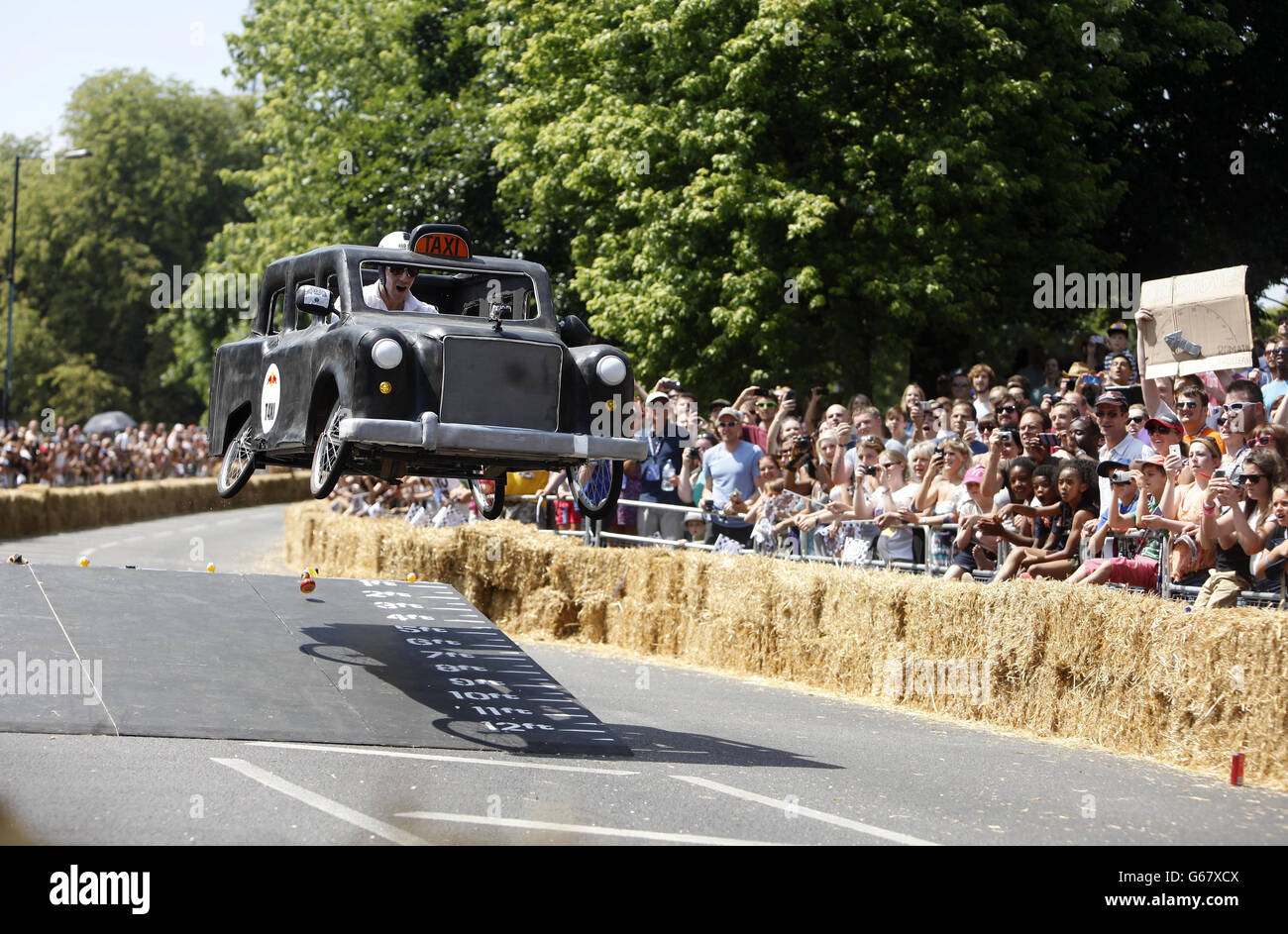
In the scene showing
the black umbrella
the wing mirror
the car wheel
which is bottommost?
the car wheel

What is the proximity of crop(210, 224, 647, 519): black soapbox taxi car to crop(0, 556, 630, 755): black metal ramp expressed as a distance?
1371mm

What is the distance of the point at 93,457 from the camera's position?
47.7 meters

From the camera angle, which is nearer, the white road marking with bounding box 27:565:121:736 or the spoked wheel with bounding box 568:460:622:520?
the white road marking with bounding box 27:565:121:736

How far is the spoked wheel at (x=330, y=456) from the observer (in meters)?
11.1

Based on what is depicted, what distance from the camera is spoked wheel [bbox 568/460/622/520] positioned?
12266 mm

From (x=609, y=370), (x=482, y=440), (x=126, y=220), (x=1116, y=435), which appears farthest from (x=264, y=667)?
(x=126, y=220)

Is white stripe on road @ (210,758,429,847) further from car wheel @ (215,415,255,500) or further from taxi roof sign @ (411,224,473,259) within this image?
taxi roof sign @ (411,224,473,259)

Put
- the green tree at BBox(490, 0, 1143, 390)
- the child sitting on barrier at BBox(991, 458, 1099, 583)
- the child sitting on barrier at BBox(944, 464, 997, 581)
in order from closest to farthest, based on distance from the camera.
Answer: the child sitting on barrier at BBox(991, 458, 1099, 583), the child sitting on barrier at BBox(944, 464, 997, 581), the green tree at BBox(490, 0, 1143, 390)

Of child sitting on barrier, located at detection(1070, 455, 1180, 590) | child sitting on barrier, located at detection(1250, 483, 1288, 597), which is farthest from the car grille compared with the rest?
child sitting on barrier, located at detection(1250, 483, 1288, 597)

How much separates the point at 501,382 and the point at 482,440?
51 centimetres

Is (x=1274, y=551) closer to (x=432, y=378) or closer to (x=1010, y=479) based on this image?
(x=1010, y=479)
